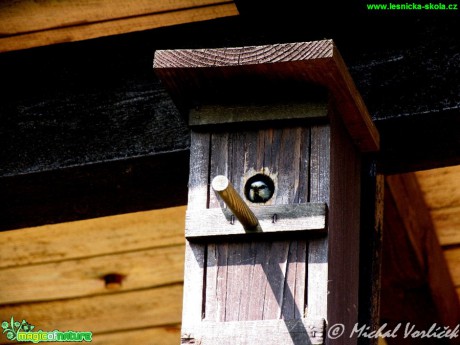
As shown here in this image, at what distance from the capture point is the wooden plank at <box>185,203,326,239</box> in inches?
98.0

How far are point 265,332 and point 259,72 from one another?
0.54 metres

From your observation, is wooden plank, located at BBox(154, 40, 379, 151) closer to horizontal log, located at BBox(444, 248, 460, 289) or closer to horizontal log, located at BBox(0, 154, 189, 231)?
horizontal log, located at BBox(0, 154, 189, 231)

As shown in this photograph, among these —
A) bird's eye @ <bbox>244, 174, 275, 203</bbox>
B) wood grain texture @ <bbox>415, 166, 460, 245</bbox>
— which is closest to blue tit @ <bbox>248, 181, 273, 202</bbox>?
bird's eye @ <bbox>244, 174, 275, 203</bbox>

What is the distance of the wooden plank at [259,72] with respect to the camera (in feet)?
8.32

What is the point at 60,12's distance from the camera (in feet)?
11.3

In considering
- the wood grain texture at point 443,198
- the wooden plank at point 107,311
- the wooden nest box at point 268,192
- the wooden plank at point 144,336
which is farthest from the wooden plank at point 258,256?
the wooden plank at point 144,336

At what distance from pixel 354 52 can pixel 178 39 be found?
0.45 meters

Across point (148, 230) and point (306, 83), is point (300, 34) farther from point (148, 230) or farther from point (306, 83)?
point (148, 230)

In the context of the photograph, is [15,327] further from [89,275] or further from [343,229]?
[343,229]

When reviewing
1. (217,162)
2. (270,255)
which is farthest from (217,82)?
(270,255)

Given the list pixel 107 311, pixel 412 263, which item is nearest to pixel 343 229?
Result: pixel 412 263

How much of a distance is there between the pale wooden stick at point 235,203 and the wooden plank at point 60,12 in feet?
3.44

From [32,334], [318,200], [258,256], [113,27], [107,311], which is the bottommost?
[258,256]

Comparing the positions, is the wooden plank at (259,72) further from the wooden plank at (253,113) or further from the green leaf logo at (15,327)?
the green leaf logo at (15,327)
